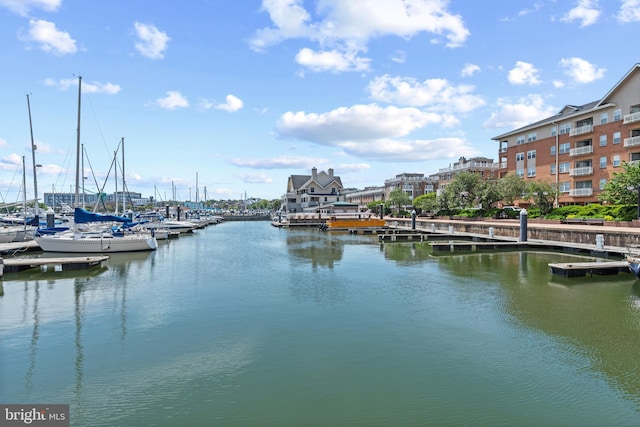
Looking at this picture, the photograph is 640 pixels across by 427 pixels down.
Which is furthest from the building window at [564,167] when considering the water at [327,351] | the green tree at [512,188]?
the water at [327,351]

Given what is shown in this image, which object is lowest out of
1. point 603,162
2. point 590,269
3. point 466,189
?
point 590,269

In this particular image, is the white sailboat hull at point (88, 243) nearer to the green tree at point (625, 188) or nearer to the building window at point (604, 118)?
the green tree at point (625, 188)

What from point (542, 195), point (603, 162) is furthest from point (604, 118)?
point (542, 195)

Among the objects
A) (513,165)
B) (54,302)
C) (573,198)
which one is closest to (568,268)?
(54,302)

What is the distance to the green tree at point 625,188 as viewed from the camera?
3459cm

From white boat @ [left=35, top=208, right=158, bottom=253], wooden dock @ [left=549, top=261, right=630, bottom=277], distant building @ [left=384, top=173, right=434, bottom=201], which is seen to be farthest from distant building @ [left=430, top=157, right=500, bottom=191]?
white boat @ [left=35, top=208, right=158, bottom=253]

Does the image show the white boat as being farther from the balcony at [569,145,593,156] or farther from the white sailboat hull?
the balcony at [569,145,593,156]

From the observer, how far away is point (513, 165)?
61.6 meters

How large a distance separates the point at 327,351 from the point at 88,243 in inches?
1152

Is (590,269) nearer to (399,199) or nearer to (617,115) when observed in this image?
(617,115)

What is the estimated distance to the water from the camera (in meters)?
7.94

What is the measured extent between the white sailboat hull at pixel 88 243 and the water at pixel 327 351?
452 inches

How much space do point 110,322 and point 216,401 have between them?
7.79 m

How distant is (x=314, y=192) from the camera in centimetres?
10494
